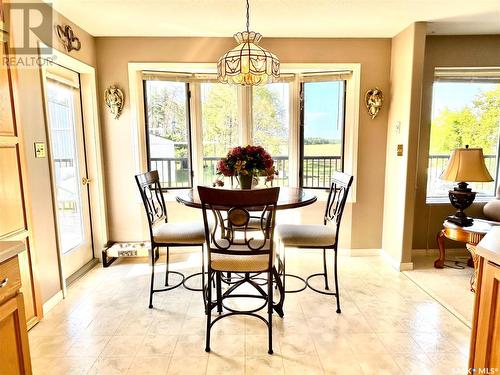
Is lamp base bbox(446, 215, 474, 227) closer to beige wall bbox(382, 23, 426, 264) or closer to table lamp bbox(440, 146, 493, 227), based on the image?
table lamp bbox(440, 146, 493, 227)

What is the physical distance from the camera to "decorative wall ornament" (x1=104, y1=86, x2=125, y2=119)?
10.9ft

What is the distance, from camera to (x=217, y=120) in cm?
358

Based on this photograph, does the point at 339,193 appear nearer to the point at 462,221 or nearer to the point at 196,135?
the point at 462,221

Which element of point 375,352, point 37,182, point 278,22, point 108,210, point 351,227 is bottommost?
point 375,352

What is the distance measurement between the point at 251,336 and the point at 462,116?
3.32 m

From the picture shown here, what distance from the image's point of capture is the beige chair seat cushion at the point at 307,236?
241 centimetres

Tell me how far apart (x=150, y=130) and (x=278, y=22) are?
1.79 meters

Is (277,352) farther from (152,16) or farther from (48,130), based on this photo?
(152,16)

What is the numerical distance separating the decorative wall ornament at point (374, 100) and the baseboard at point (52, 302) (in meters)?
3.53

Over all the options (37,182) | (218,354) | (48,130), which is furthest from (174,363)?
(48,130)

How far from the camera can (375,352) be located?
195 centimetres

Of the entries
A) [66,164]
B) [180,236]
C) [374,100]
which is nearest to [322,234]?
[180,236]

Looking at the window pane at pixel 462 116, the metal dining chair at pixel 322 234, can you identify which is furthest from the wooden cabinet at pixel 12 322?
the window pane at pixel 462 116

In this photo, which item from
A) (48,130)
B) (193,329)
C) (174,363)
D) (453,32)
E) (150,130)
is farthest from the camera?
(150,130)
